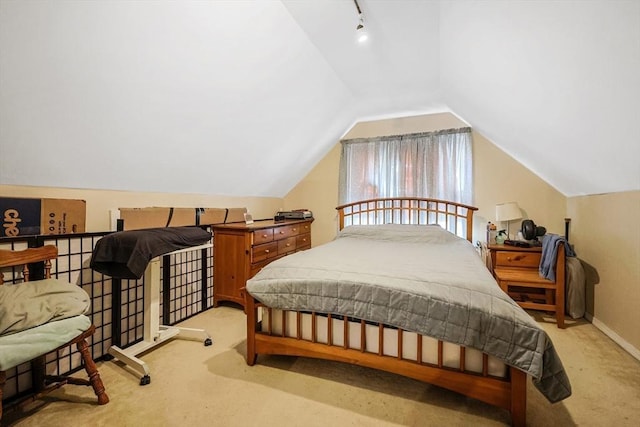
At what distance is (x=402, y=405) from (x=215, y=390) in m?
1.11

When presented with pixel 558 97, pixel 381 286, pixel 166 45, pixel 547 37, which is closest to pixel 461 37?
pixel 547 37

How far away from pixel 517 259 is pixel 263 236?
2809mm

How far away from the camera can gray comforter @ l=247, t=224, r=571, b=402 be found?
4.01 feet

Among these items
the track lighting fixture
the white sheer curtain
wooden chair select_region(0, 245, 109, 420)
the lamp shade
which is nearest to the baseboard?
the lamp shade

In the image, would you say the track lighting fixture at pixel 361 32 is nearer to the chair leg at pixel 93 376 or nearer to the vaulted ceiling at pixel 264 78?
the vaulted ceiling at pixel 264 78

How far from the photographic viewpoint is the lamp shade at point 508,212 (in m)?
Answer: 3.14

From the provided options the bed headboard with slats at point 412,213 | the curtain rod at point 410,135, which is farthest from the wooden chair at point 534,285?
the curtain rod at point 410,135

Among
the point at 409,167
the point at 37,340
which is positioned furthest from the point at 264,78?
the point at 409,167

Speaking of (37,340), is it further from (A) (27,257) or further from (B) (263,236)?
(B) (263,236)

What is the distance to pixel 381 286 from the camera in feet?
5.02

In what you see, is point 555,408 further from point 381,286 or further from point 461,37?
point 461,37

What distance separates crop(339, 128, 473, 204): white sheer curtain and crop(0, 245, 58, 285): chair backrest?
3.26 metres

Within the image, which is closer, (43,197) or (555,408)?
(555,408)

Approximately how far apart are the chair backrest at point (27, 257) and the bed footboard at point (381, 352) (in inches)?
46.0
